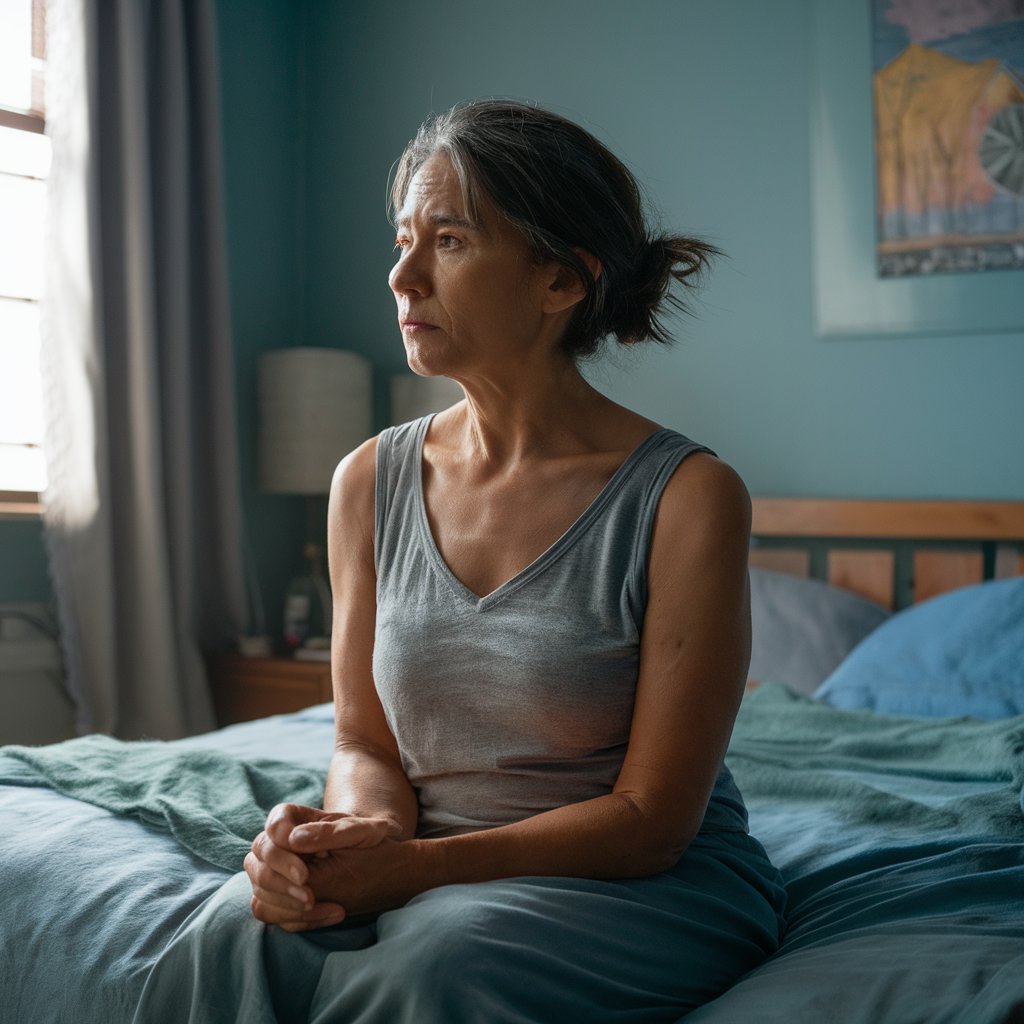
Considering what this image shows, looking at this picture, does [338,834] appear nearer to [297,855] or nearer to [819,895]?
[297,855]

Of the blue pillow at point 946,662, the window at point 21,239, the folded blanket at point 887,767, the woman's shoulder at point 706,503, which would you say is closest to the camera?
the woman's shoulder at point 706,503

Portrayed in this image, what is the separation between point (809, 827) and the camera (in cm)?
145

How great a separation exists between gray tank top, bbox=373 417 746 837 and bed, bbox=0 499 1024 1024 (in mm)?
216

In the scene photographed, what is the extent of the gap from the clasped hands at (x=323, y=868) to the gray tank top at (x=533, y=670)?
163 mm

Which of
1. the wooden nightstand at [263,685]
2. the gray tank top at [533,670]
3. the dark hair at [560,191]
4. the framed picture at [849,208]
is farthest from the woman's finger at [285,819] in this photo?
the framed picture at [849,208]

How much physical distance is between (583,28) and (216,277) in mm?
1202

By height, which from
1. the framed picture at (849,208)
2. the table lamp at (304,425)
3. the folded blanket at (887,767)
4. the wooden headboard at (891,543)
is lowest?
the folded blanket at (887,767)

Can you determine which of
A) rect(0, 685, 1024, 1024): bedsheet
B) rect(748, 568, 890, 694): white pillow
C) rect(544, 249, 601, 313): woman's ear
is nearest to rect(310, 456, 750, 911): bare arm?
rect(0, 685, 1024, 1024): bedsheet

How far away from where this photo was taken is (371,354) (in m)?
3.64

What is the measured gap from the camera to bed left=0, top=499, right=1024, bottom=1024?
3.20 ft

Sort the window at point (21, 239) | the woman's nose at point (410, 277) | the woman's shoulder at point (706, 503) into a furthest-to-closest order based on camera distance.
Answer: the window at point (21, 239) → the woman's nose at point (410, 277) → the woman's shoulder at point (706, 503)

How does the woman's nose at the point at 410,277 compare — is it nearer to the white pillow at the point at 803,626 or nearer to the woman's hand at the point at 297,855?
the woman's hand at the point at 297,855

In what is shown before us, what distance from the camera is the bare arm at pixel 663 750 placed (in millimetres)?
1007

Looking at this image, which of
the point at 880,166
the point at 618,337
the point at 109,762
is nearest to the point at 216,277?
the point at 880,166
